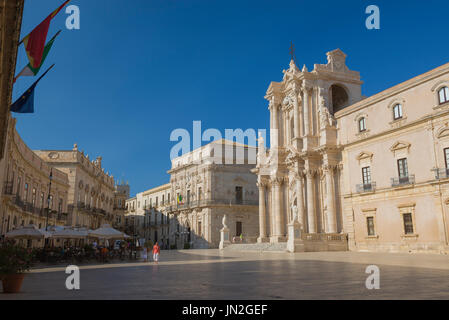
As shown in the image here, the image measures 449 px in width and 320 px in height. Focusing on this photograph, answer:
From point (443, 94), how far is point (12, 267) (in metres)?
23.3

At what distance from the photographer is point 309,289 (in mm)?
7512

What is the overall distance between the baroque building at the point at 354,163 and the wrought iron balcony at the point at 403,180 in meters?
0.06

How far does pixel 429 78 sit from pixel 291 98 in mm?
15606

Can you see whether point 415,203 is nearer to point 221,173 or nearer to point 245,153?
point 221,173

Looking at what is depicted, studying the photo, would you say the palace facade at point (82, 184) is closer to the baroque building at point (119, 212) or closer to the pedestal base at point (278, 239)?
the baroque building at point (119, 212)

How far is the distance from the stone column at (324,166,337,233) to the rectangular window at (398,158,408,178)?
6.23 metres

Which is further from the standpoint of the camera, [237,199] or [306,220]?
[237,199]

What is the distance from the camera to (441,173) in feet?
74.2

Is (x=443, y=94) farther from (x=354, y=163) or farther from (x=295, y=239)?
(x=295, y=239)

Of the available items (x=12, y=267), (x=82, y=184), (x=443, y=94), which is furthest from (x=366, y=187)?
(x=82, y=184)
